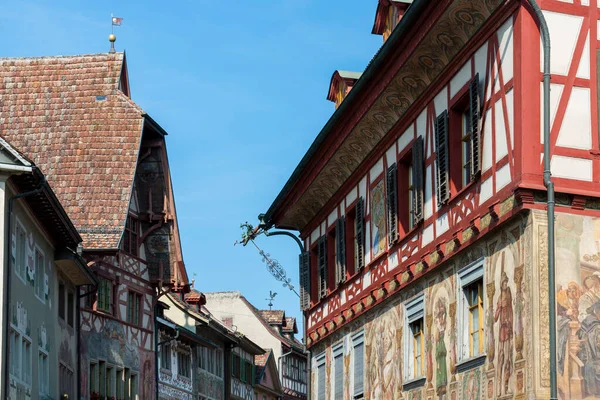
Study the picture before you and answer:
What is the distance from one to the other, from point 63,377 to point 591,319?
21.4m

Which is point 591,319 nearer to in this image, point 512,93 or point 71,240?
point 512,93

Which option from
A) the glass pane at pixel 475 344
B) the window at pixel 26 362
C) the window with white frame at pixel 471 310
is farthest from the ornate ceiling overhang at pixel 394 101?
the window at pixel 26 362

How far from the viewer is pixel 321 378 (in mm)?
32719

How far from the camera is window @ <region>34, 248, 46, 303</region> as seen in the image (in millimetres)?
31188

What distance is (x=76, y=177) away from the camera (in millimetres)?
39594

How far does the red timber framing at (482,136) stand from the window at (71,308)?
36.9 ft

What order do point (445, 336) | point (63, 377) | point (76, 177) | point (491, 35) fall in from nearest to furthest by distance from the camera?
point (491, 35) → point (445, 336) → point (63, 377) → point (76, 177)

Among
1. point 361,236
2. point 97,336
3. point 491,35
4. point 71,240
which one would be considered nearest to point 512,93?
point 491,35

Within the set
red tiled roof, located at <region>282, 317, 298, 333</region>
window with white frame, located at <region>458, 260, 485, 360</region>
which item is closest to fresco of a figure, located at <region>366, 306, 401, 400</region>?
window with white frame, located at <region>458, 260, 485, 360</region>

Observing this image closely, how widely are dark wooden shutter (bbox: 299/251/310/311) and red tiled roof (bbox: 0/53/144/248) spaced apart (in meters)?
6.01

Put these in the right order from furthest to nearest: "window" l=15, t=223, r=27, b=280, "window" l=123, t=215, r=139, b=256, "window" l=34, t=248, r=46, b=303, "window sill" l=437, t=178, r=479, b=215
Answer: "window" l=123, t=215, r=139, b=256, "window" l=34, t=248, r=46, b=303, "window" l=15, t=223, r=27, b=280, "window sill" l=437, t=178, r=479, b=215

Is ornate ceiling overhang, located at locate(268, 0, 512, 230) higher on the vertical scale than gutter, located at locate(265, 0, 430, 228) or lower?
lower

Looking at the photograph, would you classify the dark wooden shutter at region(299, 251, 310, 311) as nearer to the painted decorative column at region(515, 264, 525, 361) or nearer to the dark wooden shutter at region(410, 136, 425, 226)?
the dark wooden shutter at region(410, 136, 425, 226)

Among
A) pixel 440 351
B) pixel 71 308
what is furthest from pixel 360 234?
pixel 71 308
